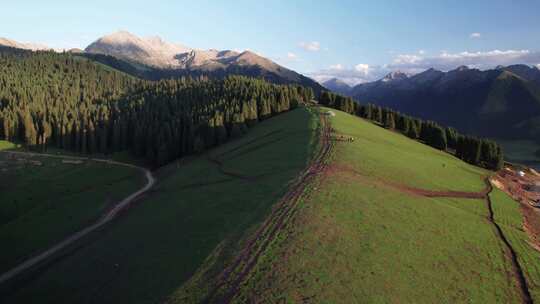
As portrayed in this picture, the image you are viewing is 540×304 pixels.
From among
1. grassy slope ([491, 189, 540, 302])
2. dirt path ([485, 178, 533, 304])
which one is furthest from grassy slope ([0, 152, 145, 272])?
grassy slope ([491, 189, 540, 302])

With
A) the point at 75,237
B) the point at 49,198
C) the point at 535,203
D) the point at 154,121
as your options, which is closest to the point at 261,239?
the point at 75,237

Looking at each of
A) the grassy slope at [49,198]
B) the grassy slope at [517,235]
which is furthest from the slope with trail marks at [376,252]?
the grassy slope at [49,198]

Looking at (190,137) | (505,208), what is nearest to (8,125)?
(190,137)

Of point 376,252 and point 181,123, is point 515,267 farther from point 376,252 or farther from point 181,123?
point 181,123

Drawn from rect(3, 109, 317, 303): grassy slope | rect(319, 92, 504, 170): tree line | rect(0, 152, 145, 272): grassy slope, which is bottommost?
rect(0, 152, 145, 272): grassy slope

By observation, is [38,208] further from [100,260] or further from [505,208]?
[505,208]

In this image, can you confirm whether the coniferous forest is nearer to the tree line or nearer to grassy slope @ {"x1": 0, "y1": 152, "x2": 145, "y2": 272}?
the tree line
